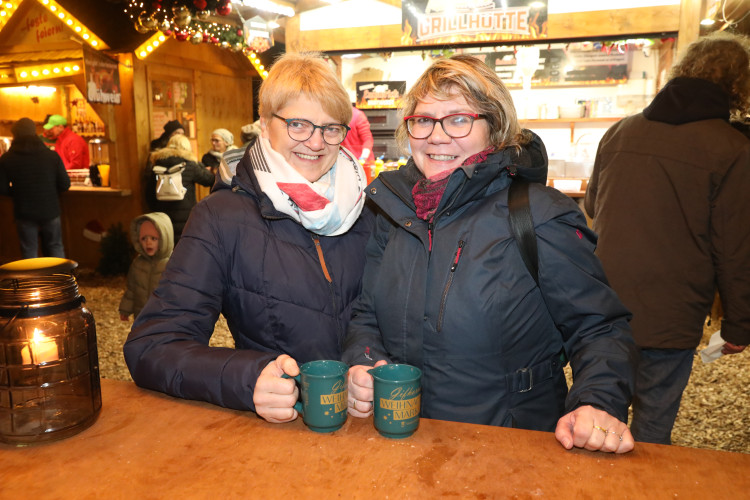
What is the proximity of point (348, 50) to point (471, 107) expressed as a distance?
14.0ft

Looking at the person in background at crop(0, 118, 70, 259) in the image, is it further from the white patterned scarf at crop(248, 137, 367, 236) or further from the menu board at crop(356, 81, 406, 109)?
the white patterned scarf at crop(248, 137, 367, 236)

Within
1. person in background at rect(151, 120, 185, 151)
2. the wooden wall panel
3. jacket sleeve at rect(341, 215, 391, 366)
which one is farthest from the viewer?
the wooden wall panel

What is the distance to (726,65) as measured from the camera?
2.28 metres

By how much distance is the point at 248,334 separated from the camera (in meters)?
1.66

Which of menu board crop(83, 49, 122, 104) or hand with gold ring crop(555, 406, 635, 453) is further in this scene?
menu board crop(83, 49, 122, 104)

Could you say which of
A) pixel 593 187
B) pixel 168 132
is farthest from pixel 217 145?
pixel 593 187

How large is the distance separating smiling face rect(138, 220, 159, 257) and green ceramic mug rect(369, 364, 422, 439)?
3355mm

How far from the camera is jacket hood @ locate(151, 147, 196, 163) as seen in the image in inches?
248

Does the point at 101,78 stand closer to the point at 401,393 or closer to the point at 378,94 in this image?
the point at 378,94

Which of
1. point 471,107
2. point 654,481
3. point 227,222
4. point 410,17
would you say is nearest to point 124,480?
point 227,222

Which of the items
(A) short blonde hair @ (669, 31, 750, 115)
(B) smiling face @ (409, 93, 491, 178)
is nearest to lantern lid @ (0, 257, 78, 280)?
(B) smiling face @ (409, 93, 491, 178)

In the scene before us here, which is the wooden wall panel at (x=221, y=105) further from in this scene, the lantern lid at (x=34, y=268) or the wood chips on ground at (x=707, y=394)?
the lantern lid at (x=34, y=268)

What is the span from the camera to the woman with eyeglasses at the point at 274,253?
1463 mm

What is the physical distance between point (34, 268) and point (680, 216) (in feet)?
7.46
